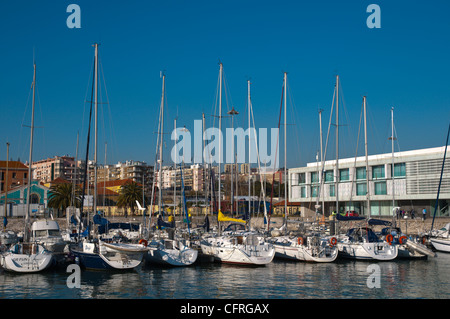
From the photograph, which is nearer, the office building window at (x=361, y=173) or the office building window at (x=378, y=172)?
the office building window at (x=378, y=172)

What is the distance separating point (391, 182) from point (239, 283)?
160 feet

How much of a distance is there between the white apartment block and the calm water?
27.9 metres

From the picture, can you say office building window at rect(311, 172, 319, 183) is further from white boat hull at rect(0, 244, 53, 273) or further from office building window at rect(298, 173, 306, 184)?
white boat hull at rect(0, 244, 53, 273)

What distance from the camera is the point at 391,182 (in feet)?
221

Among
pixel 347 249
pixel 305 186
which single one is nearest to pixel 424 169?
pixel 305 186

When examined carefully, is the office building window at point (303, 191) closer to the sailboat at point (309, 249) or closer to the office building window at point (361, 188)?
the office building window at point (361, 188)

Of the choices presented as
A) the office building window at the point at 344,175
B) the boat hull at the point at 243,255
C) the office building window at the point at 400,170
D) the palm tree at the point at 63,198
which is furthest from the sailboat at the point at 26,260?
the office building window at the point at 344,175

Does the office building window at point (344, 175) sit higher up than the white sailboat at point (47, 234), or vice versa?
the office building window at point (344, 175)

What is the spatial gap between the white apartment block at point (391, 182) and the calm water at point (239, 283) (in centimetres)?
2793

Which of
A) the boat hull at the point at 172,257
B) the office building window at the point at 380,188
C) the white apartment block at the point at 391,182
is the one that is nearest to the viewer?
the boat hull at the point at 172,257

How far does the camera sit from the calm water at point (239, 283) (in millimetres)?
21375

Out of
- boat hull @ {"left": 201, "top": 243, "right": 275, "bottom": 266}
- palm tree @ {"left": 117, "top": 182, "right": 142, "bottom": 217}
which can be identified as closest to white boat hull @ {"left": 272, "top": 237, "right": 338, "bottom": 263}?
boat hull @ {"left": 201, "top": 243, "right": 275, "bottom": 266}

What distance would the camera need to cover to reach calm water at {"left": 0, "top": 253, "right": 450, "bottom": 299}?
2138cm
